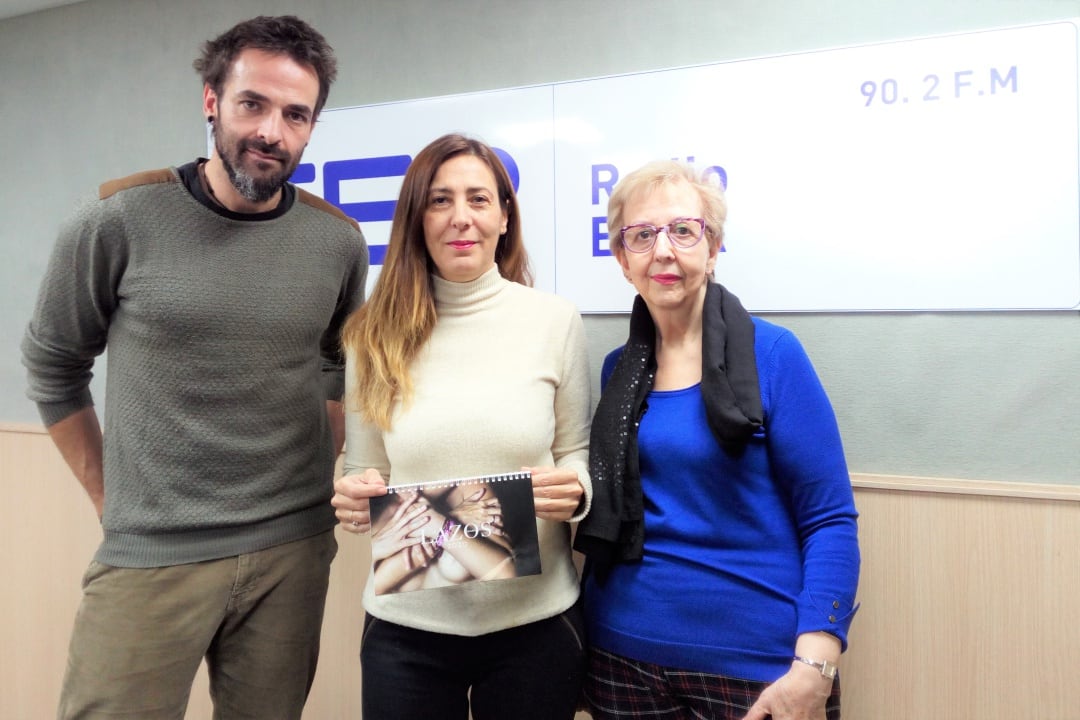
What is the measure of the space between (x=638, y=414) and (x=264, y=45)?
3.16 feet

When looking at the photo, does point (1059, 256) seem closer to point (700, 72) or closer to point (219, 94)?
point (700, 72)

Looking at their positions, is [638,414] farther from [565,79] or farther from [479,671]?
[565,79]

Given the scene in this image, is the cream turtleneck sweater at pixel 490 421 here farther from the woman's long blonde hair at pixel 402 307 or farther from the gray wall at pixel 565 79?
the gray wall at pixel 565 79

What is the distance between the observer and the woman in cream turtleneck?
1253 mm

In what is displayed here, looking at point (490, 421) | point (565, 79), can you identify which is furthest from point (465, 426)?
point (565, 79)

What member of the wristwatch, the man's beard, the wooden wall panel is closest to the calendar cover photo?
the wristwatch

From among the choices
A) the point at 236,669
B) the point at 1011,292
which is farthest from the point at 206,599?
the point at 1011,292

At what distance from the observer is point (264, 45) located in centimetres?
130

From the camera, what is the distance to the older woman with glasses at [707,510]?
3.87 feet

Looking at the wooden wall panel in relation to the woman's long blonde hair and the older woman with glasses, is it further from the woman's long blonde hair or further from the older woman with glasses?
the woman's long blonde hair

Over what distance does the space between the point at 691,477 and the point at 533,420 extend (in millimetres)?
297

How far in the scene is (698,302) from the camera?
136cm

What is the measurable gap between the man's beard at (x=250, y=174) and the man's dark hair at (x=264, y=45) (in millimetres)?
111

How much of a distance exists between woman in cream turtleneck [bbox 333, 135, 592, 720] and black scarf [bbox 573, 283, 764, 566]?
1.8 inches
